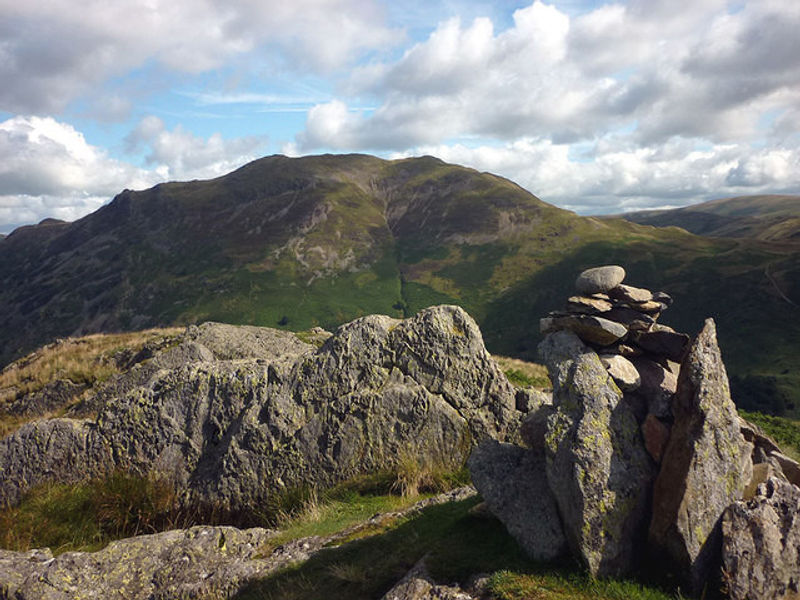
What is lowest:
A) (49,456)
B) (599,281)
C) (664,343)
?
(49,456)

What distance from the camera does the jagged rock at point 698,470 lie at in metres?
6.85

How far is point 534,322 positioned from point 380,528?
16743 centimetres

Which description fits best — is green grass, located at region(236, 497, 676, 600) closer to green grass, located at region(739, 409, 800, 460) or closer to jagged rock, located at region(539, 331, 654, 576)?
jagged rock, located at region(539, 331, 654, 576)

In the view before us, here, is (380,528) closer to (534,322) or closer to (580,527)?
(580,527)

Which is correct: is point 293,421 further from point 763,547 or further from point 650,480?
point 763,547

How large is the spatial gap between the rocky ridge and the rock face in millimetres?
4313

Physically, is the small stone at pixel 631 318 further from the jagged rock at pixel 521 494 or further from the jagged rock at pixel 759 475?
the jagged rock at pixel 521 494

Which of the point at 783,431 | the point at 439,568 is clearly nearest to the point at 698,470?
the point at 439,568

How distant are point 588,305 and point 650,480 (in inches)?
153

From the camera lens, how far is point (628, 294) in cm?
1036

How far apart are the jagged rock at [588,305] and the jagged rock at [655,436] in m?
2.75

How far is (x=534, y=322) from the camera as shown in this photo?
554 feet

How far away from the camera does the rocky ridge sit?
22.2 ft

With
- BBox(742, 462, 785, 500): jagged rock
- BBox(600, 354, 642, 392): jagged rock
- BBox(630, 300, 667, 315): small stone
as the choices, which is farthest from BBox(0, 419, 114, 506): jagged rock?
BBox(742, 462, 785, 500): jagged rock
